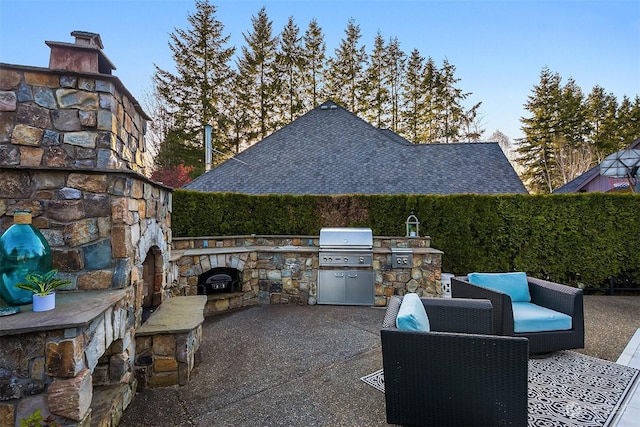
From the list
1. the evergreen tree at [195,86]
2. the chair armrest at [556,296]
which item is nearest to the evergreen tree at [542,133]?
the evergreen tree at [195,86]

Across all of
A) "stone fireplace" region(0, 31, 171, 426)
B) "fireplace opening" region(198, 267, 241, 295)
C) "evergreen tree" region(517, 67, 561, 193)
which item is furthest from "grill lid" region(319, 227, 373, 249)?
"evergreen tree" region(517, 67, 561, 193)

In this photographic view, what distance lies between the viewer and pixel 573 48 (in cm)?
705

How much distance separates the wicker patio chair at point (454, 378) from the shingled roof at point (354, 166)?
6295 mm

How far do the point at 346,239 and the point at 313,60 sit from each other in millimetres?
14135

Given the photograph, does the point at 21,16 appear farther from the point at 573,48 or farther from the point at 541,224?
the point at 573,48

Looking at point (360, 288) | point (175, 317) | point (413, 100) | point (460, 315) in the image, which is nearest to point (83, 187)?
point (175, 317)

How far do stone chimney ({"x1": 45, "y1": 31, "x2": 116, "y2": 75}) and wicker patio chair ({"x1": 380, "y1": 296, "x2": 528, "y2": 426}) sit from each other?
2.95m

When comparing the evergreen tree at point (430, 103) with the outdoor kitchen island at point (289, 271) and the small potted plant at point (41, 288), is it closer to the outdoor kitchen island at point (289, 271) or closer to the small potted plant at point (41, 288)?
the outdoor kitchen island at point (289, 271)

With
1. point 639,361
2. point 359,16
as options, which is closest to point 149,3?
point 639,361

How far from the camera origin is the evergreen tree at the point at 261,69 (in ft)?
51.5

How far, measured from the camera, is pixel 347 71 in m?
16.4

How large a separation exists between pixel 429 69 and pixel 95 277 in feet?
62.6

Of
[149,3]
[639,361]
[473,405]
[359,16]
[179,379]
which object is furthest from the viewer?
[359,16]

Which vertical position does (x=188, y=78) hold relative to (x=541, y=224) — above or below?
above
